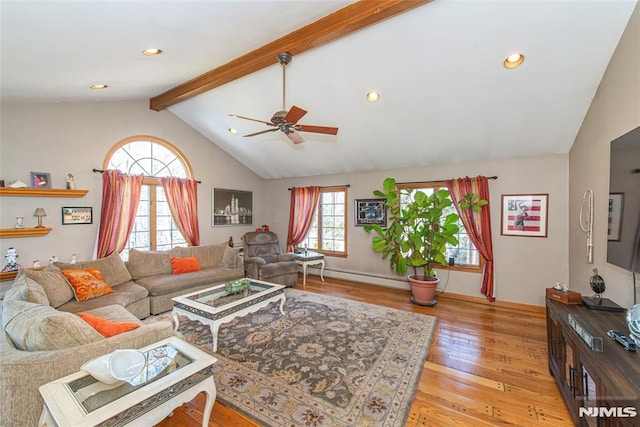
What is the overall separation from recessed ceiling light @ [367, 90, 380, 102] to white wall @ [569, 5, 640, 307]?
7.49 ft

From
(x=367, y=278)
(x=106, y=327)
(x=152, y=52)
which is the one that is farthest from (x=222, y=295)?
(x=367, y=278)

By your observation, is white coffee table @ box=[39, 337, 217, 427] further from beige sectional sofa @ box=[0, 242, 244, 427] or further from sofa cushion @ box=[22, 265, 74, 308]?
sofa cushion @ box=[22, 265, 74, 308]

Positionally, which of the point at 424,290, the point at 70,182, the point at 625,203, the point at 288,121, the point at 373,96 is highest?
the point at 373,96

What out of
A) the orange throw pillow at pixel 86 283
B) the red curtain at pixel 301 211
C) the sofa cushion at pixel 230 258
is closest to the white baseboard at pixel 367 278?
the red curtain at pixel 301 211

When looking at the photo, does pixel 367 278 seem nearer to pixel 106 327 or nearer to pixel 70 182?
pixel 106 327

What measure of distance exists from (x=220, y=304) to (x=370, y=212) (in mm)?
3542

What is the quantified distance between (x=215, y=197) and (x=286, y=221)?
1855 millimetres

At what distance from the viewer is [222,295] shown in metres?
3.38

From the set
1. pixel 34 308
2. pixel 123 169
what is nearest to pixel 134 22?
pixel 34 308

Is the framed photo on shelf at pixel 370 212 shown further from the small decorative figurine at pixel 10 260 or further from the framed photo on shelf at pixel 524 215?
the small decorative figurine at pixel 10 260

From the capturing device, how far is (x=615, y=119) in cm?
243

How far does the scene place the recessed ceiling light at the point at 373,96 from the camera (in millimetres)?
3501

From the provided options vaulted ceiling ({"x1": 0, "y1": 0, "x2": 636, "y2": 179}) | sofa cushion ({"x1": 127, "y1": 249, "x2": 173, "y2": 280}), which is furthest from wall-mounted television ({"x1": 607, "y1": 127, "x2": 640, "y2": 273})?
sofa cushion ({"x1": 127, "y1": 249, "x2": 173, "y2": 280})

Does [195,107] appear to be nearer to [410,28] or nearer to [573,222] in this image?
[410,28]
